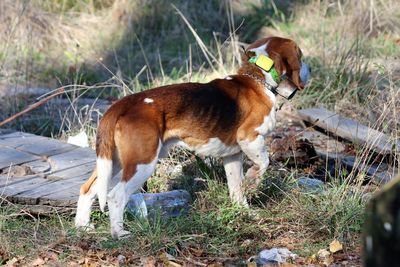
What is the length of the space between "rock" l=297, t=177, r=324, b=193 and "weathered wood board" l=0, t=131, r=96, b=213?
1749 millimetres

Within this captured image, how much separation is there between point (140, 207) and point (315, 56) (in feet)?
15.6

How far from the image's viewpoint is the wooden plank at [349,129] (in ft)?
21.9

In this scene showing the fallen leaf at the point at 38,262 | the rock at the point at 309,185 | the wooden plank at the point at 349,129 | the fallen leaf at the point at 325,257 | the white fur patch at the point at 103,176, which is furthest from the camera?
the wooden plank at the point at 349,129

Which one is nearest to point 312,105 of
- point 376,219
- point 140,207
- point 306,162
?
point 306,162

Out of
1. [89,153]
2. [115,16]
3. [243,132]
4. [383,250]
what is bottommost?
[115,16]

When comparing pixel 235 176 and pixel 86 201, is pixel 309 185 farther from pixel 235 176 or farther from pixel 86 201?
pixel 86 201

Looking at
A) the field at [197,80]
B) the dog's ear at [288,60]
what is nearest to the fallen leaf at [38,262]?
the field at [197,80]

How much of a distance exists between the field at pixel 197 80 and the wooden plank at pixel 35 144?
1.69 ft

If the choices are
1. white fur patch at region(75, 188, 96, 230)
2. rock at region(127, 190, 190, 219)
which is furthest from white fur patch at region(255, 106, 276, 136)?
white fur patch at region(75, 188, 96, 230)

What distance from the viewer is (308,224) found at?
5711 millimetres

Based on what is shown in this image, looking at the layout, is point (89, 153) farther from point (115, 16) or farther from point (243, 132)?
point (115, 16)

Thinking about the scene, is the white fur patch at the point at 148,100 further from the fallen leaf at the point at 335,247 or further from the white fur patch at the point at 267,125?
the fallen leaf at the point at 335,247

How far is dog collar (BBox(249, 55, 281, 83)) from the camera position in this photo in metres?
5.96

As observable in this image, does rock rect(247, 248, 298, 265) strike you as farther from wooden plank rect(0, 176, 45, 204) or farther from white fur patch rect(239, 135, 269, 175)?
wooden plank rect(0, 176, 45, 204)
